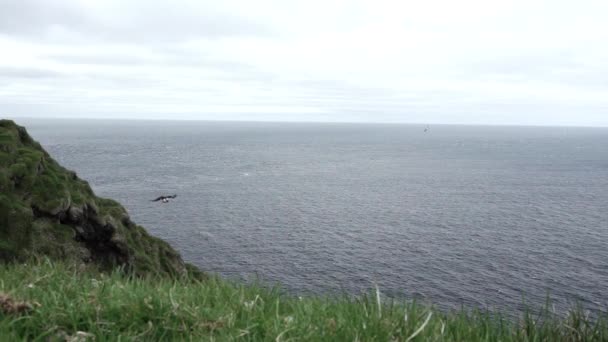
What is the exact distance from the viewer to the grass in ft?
13.0

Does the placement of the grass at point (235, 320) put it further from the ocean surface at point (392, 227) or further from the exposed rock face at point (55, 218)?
the ocean surface at point (392, 227)

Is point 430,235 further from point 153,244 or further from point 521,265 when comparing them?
point 153,244

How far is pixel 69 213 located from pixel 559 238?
82.1m

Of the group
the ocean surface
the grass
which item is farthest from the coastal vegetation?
the ocean surface

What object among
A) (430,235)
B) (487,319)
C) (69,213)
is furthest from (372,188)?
(487,319)

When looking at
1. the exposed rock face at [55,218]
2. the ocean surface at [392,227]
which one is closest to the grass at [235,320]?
the exposed rock face at [55,218]

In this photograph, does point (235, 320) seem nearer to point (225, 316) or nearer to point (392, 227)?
point (225, 316)

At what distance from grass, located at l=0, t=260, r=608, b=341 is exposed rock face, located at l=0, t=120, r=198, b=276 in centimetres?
2274

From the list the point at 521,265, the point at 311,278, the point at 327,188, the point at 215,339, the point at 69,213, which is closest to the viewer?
the point at 215,339

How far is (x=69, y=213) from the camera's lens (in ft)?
118

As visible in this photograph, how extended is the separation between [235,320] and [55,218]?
33904 millimetres

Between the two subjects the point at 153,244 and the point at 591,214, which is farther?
the point at 591,214

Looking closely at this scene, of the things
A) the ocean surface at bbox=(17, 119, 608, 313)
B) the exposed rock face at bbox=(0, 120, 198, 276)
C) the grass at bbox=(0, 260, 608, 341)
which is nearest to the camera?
the grass at bbox=(0, 260, 608, 341)

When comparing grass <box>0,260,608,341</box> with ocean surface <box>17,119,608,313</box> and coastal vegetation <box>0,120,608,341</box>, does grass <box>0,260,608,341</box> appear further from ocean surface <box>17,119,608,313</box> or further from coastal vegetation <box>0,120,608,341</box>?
ocean surface <box>17,119,608,313</box>
